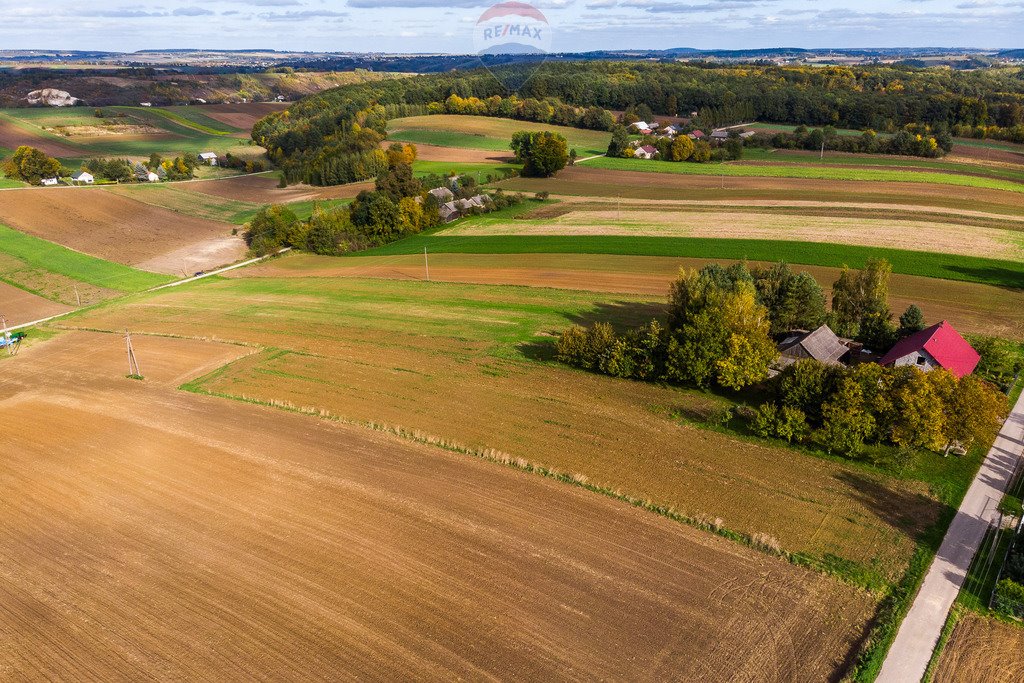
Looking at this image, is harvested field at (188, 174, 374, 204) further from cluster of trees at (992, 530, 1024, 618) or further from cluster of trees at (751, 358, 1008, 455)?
cluster of trees at (992, 530, 1024, 618)

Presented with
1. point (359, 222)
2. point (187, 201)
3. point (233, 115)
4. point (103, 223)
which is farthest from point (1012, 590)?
point (233, 115)

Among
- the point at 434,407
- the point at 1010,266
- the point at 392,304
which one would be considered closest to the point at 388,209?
the point at 392,304

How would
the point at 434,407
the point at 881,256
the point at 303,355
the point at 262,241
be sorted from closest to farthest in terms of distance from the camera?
the point at 434,407, the point at 303,355, the point at 881,256, the point at 262,241

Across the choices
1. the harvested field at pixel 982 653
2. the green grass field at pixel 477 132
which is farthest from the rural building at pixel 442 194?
the harvested field at pixel 982 653

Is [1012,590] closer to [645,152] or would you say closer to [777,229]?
[777,229]

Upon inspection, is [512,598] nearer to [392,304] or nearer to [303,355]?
[303,355]

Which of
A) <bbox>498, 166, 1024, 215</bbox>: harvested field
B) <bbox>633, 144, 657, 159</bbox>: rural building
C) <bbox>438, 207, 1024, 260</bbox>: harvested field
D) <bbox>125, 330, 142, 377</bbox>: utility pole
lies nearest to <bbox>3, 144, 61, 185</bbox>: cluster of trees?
<bbox>438, 207, 1024, 260</bbox>: harvested field

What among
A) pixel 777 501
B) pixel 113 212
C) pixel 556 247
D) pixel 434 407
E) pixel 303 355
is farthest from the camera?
pixel 113 212
